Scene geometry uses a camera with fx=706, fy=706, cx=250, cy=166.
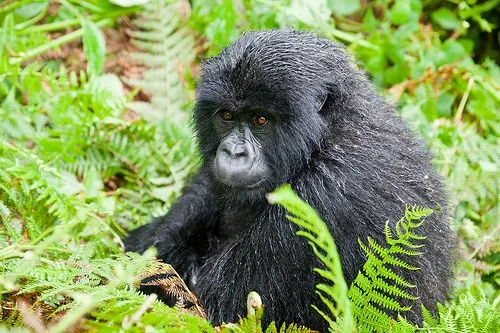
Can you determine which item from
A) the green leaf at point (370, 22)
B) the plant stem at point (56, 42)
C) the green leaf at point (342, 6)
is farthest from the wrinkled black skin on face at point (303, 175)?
the green leaf at point (370, 22)

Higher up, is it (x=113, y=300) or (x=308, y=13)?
(x=308, y=13)

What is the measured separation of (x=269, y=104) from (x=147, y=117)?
244 cm

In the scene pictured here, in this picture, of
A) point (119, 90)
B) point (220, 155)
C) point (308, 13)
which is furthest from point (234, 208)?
point (308, 13)

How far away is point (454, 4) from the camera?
7.20 metres

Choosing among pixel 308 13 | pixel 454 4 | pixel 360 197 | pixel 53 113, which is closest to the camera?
pixel 360 197

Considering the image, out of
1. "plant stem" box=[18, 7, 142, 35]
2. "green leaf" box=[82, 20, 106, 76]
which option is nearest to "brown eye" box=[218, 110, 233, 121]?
"green leaf" box=[82, 20, 106, 76]

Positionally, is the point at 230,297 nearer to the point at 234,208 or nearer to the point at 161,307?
the point at 234,208

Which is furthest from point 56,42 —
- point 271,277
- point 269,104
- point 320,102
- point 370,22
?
point 271,277

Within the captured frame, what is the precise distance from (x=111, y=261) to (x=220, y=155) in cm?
87

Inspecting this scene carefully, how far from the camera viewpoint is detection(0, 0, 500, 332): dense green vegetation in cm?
326

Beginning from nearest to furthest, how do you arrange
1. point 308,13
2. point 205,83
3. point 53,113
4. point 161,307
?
point 161,307 < point 205,83 < point 53,113 < point 308,13

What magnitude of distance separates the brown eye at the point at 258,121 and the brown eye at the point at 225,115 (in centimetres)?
15

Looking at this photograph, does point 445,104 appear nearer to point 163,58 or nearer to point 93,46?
point 163,58

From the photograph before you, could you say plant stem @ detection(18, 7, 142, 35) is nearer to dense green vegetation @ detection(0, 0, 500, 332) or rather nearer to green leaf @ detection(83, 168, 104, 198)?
dense green vegetation @ detection(0, 0, 500, 332)
